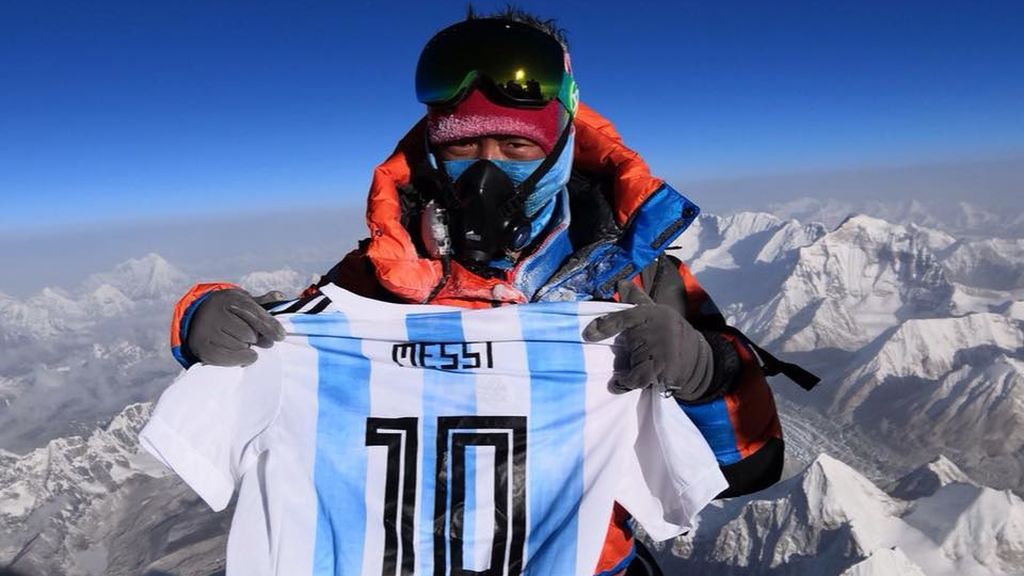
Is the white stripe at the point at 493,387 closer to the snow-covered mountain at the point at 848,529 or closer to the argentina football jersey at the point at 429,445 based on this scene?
the argentina football jersey at the point at 429,445

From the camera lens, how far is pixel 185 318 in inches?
142

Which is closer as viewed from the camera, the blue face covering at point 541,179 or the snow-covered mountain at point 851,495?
the blue face covering at point 541,179

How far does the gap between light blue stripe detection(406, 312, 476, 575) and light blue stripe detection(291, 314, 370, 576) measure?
15.7 inches

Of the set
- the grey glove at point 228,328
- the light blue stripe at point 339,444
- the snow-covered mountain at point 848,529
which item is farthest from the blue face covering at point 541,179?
the snow-covered mountain at point 848,529

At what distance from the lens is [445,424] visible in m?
3.63

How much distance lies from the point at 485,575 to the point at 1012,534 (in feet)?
307

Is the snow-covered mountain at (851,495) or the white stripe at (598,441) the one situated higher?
the white stripe at (598,441)

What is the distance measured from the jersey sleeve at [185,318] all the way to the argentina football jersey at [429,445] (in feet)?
0.46

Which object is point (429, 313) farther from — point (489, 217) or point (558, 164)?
point (558, 164)

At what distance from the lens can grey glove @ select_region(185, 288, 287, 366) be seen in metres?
3.47

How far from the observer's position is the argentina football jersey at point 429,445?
11.6 feet

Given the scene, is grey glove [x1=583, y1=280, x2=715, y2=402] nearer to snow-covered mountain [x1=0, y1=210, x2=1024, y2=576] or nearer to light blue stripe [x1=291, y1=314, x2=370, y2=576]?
light blue stripe [x1=291, y1=314, x2=370, y2=576]

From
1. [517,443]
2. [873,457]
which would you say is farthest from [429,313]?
[873,457]

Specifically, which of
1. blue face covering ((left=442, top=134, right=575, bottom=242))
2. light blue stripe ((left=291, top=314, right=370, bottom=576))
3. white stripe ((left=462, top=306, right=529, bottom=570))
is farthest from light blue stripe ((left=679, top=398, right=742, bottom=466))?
light blue stripe ((left=291, top=314, right=370, bottom=576))
